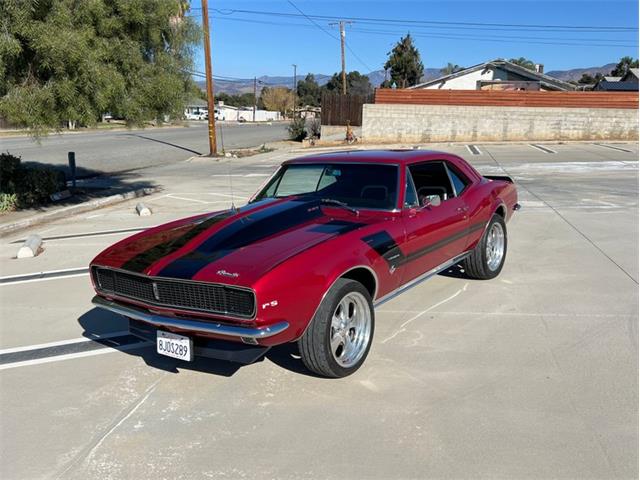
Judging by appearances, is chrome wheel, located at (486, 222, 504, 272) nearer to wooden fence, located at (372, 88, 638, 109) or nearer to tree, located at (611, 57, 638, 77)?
wooden fence, located at (372, 88, 638, 109)

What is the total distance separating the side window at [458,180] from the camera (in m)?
5.67

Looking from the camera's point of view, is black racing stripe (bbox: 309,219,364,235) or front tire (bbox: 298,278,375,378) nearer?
front tire (bbox: 298,278,375,378)

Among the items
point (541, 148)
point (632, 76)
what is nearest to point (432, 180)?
point (541, 148)

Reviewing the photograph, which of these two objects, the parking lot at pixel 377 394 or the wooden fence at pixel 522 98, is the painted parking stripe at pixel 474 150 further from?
the parking lot at pixel 377 394

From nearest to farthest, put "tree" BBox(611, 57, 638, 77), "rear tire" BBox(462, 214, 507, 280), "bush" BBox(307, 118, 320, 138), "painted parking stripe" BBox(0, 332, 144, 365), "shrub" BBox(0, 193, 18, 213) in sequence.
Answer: "painted parking stripe" BBox(0, 332, 144, 365)
"rear tire" BBox(462, 214, 507, 280)
"shrub" BBox(0, 193, 18, 213)
"bush" BBox(307, 118, 320, 138)
"tree" BBox(611, 57, 638, 77)

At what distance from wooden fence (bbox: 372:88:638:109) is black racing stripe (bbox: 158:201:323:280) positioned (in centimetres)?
2598

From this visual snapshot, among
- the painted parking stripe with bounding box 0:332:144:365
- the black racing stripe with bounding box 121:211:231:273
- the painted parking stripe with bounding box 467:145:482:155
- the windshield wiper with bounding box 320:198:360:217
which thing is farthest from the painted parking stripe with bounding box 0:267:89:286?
the painted parking stripe with bounding box 467:145:482:155

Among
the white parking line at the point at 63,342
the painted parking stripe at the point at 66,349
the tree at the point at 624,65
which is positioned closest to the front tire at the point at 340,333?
the painted parking stripe at the point at 66,349

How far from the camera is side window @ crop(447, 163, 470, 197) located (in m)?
5.67

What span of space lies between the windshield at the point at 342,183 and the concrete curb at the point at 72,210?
6766 mm

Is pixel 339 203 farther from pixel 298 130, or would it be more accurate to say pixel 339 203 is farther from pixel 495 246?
pixel 298 130

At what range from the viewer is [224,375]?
13.4ft

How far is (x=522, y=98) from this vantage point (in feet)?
95.1

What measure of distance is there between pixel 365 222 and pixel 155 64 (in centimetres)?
884
